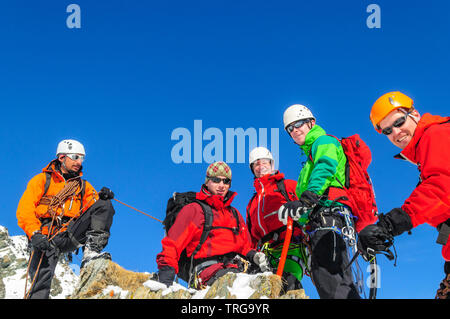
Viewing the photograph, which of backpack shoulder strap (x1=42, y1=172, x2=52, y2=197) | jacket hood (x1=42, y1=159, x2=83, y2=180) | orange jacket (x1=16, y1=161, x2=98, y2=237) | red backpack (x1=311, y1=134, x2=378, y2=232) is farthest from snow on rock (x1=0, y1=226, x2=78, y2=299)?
red backpack (x1=311, y1=134, x2=378, y2=232)

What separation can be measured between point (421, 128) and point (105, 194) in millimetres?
7039

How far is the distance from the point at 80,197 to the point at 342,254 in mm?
6623

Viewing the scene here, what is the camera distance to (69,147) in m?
10.7

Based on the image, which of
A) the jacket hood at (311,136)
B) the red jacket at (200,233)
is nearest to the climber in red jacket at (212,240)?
the red jacket at (200,233)

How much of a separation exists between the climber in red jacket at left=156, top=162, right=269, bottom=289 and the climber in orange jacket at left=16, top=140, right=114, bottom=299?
227 centimetres

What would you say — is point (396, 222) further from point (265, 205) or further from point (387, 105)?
point (265, 205)

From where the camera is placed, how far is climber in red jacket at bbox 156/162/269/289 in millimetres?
7300

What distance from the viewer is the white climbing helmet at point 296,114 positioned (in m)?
7.90

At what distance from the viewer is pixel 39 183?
10039mm

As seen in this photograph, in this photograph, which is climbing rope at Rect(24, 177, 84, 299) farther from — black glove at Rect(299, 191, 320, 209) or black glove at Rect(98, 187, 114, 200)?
black glove at Rect(299, 191, 320, 209)

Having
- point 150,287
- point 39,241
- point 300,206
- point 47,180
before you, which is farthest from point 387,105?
point 47,180
